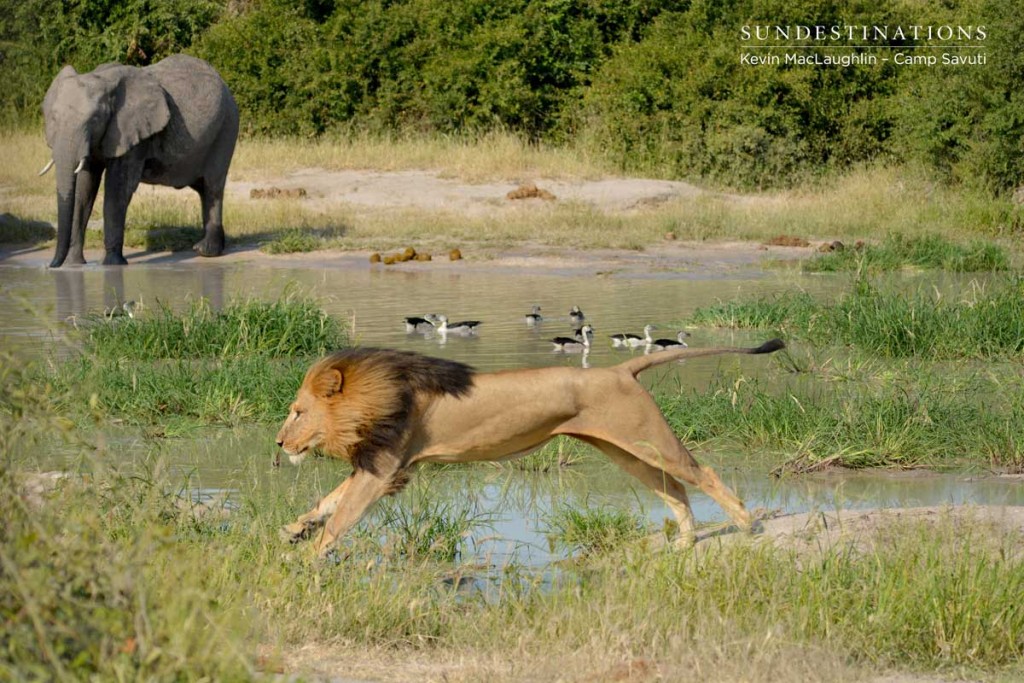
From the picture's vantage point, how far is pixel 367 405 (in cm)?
580

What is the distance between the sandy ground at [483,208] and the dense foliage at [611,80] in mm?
2050

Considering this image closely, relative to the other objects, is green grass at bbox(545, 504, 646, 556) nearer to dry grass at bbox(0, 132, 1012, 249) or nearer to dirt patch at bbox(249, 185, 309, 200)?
dry grass at bbox(0, 132, 1012, 249)

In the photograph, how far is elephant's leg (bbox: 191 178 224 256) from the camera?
19.2m

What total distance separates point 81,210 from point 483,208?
581cm

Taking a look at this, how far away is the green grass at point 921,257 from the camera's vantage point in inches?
653

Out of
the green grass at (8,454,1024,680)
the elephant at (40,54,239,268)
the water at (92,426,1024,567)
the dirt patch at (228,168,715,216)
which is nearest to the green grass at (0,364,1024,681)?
the green grass at (8,454,1024,680)

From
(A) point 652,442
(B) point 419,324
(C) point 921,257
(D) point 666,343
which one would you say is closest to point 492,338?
(B) point 419,324

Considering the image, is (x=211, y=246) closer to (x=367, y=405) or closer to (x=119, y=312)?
(x=119, y=312)

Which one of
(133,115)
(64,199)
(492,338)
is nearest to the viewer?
(492,338)

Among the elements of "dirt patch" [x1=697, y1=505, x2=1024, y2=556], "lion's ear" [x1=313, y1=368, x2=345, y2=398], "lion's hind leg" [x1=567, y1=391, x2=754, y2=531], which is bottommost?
"dirt patch" [x1=697, y1=505, x2=1024, y2=556]

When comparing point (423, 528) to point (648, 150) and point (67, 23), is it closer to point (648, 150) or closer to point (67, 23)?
point (648, 150)

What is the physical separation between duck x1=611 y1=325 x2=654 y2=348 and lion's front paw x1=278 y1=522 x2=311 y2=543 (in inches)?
235

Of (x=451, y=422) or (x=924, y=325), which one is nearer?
(x=451, y=422)

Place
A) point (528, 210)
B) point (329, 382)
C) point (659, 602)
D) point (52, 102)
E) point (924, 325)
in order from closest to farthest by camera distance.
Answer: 1. point (659, 602)
2. point (329, 382)
3. point (924, 325)
4. point (52, 102)
5. point (528, 210)
